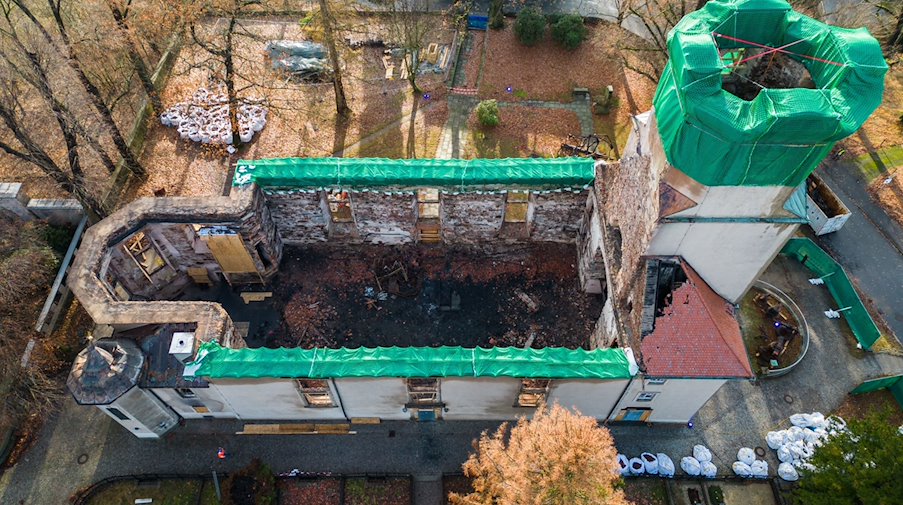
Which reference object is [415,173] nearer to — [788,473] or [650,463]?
[650,463]

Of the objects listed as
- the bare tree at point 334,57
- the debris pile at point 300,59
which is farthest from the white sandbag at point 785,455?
the debris pile at point 300,59

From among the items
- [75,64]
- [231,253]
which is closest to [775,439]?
[231,253]

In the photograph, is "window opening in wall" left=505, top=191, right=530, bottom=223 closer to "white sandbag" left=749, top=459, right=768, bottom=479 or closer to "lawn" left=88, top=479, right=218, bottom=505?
"white sandbag" left=749, top=459, right=768, bottom=479

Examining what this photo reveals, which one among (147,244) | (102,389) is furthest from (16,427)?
(147,244)

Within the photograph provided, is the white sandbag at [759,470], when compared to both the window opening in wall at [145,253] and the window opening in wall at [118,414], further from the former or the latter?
the window opening in wall at [145,253]

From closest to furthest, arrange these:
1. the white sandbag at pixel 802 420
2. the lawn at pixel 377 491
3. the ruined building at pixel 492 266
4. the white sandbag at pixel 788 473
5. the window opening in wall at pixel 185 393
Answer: the ruined building at pixel 492 266
the window opening in wall at pixel 185 393
the lawn at pixel 377 491
the white sandbag at pixel 788 473
the white sandbag at pixel 802 420

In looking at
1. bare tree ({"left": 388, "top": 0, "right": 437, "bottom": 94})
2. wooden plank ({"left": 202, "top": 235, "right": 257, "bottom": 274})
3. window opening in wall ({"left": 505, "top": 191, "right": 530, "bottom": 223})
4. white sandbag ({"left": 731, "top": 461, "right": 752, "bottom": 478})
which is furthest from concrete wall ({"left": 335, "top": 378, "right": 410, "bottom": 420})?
bare tree ({"left": 388, "top": 0, "right": 437, "bottom": 94})

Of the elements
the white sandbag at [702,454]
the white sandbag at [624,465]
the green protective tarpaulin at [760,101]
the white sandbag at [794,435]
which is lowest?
the white sandbag at [624,465]
